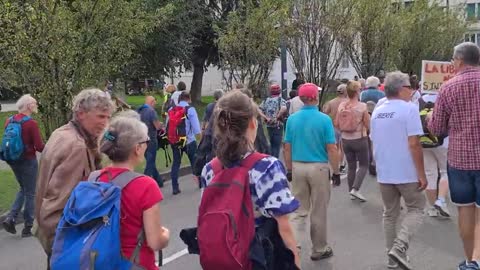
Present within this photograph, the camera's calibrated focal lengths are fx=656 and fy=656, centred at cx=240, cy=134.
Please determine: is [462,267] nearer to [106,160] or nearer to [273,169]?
[273,169]

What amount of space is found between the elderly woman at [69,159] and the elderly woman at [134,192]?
0.57 metres

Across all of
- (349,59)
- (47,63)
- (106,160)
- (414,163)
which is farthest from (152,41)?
(106,160)

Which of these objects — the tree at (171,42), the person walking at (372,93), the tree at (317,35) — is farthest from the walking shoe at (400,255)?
the tree at (171,42)

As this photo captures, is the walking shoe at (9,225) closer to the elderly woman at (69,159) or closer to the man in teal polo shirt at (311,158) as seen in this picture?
the man in teal polo shirt at (311,158)

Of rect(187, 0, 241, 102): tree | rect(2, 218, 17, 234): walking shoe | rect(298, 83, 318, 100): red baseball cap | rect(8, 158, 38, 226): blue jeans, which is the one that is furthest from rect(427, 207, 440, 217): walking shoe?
rect(187, 0, 241, 102): tree

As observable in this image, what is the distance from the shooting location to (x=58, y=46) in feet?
33.7

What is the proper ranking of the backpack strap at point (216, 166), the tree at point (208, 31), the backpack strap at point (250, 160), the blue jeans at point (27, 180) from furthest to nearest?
the tree at point (208, 31) < the blue jeans at point (27, 180) < the backpack strap at point (216, 166) < the backpack strap at point (250, 160)

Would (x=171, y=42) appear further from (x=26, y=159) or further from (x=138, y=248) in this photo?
(x=138, y=248)

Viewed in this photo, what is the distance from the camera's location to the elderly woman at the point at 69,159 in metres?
3.96

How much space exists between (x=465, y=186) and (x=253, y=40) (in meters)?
13.3

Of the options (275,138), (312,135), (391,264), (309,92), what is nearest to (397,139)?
(312,135)

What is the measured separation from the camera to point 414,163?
5949mm

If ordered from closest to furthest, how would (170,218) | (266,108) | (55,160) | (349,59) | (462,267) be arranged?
(55,160) → (462,267) → (170,218) → (266,108) → (349,59)

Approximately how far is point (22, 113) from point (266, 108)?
226 inches
